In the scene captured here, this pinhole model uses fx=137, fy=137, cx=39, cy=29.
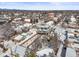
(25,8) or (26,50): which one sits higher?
(25,8)

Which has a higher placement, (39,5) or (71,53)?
(39,5)

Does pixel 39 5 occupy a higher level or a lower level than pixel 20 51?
higher

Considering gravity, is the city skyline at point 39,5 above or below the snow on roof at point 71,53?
above

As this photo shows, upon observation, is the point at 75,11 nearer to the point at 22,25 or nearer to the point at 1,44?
the point at 22,25

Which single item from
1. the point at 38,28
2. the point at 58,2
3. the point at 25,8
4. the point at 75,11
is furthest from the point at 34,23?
the point at 75,11

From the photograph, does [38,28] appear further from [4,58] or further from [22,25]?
[4,58]

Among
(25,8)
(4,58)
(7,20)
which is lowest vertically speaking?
(4,58)

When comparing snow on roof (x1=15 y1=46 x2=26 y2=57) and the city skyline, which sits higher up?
the city skyline

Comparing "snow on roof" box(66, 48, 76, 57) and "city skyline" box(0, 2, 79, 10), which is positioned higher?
"city skyline" box(0, 2, 79, 10)

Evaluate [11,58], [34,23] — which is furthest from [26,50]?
[34,23]
